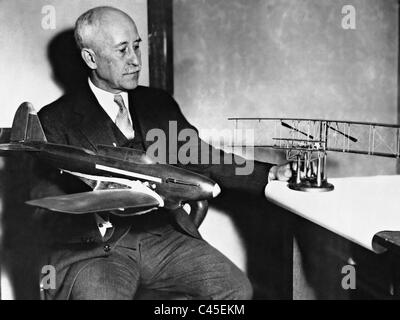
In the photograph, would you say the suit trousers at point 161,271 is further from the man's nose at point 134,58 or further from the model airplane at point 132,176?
the man's nose at point 134,58

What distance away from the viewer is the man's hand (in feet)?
5.54

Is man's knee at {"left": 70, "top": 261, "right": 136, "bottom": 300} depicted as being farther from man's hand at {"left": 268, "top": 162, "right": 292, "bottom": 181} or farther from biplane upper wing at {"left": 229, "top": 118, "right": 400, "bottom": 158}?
biplane upper wing at {"left": 229, "top": 118, "right": 400, "bottom": 158}

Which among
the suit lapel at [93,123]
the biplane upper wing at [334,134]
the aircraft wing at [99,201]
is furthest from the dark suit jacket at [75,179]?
the biplane upper wing at [334,134]

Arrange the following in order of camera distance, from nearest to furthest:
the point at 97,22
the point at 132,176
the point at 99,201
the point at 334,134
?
the point at 99,201 < the point at 132,176 < the point at 97,22 < the point at 334,134

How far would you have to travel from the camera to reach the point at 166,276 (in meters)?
1.55

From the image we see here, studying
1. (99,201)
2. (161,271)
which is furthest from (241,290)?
(99,201)

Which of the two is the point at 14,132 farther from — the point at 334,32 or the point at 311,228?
the point at 334,32

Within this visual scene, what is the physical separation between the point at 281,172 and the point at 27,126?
2.99 feet

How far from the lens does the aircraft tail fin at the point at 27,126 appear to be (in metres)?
1.51

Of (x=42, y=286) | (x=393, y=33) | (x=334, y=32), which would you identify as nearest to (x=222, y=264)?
(x=42, y=286)

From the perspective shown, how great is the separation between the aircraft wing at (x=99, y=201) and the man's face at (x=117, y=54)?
44cm

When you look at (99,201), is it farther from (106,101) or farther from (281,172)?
(281,172)

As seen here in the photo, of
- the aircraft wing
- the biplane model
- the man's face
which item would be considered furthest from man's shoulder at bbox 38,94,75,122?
the biplane model

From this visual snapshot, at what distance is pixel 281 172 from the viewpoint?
1.69 meters
